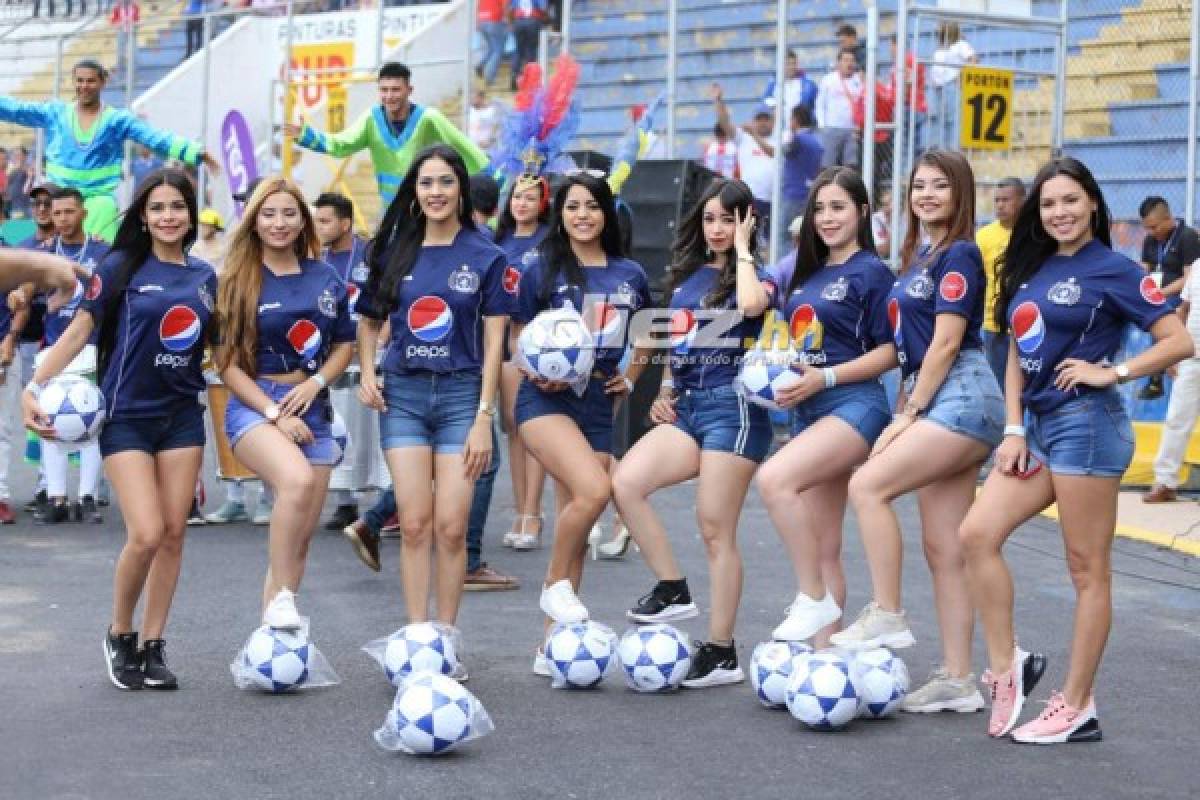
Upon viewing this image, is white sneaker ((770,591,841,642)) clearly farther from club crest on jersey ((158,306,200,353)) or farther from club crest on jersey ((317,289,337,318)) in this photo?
club crest on jersey ((158,306,200,353))

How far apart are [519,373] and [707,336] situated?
2.33 meters

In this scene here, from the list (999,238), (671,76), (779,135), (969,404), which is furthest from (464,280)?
(671,76)

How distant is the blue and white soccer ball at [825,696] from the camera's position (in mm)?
6781

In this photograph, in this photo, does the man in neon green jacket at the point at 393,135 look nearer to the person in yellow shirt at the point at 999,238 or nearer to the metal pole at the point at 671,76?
the person in yellow shirt at the point at 999,238

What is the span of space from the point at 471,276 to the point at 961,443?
2.01 m

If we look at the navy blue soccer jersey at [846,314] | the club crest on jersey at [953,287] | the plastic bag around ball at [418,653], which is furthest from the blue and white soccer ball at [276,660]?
the club crest on jersey at [953,287]

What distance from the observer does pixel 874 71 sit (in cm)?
1557

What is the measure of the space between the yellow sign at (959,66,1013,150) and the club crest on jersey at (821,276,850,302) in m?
8.41

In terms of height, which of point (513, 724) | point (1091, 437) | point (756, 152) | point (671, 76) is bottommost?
point (513, 724)

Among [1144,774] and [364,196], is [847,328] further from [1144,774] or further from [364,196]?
[364,196]

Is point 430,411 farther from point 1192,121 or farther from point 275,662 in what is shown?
point 1192,121

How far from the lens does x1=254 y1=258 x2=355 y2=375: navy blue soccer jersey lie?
25.4 feet

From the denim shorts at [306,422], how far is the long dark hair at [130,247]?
54 centimetres

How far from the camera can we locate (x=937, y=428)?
23.1ft
